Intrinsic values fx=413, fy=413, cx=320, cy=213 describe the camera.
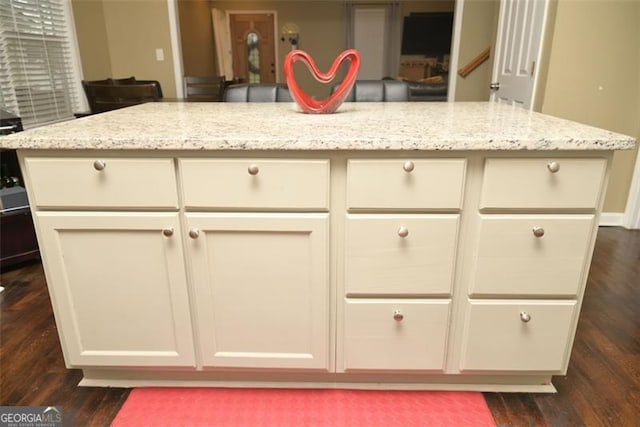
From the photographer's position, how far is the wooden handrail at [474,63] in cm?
380

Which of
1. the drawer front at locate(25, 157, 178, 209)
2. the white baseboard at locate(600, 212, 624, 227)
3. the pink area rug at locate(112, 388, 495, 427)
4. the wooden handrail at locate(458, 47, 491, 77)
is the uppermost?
the wooden handrail at locate(458, 47, 491, 77)

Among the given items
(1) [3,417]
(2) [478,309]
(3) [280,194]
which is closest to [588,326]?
(2) [478,309]

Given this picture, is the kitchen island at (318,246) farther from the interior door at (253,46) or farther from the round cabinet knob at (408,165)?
the interior door at (253,46)

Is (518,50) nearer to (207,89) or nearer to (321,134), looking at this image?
(207,89)

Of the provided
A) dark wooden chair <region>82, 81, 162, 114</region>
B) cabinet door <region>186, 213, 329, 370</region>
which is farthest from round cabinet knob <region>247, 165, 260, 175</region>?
dark wooden chair <region>82, 81, 162, 114</region>

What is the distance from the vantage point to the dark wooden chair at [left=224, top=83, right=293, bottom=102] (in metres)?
2.21

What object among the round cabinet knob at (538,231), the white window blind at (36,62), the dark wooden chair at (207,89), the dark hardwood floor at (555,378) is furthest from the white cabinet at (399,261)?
the white window blind at (36,62)

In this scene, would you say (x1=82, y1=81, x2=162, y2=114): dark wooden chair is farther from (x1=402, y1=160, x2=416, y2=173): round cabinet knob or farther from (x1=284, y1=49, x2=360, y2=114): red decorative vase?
(x1=402, y1=160, x2=416, y2=173): round cabinet knob

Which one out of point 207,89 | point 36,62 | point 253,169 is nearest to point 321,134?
point 253,169

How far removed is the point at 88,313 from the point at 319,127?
96 centimetres

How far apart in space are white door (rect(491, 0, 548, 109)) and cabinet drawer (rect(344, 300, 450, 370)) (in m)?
2.01

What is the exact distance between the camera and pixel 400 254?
1.25 meters

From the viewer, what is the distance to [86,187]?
120 cm

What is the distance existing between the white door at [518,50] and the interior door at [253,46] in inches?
213
